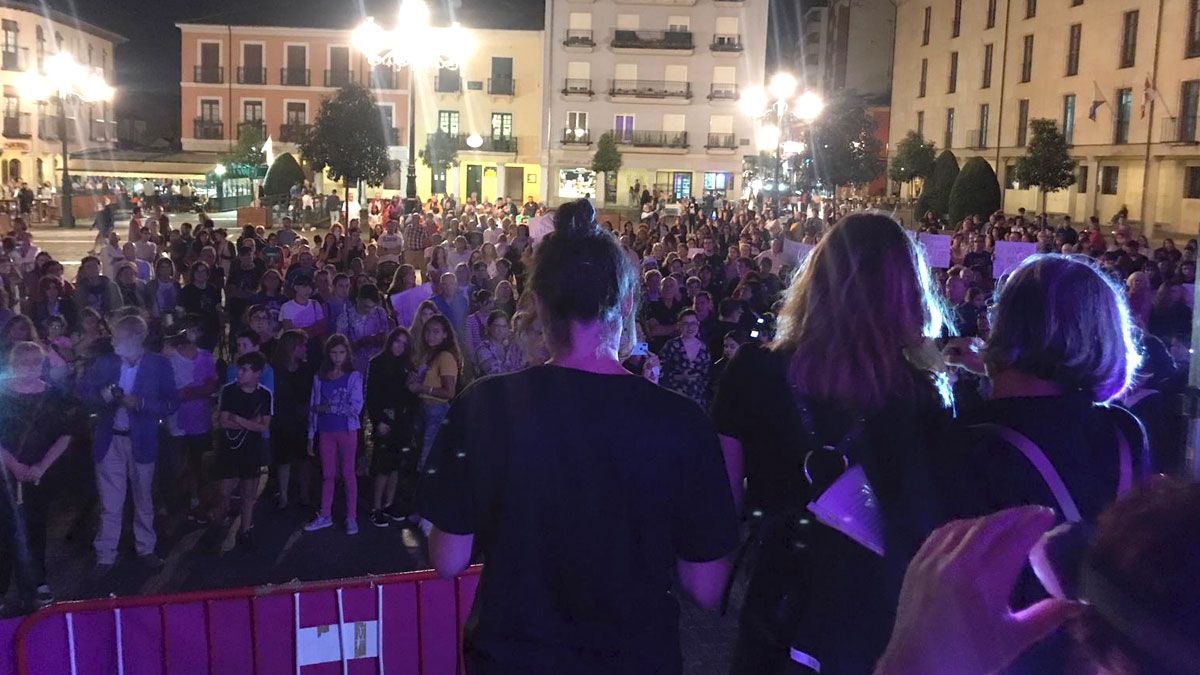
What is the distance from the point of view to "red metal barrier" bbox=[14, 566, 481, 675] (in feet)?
14.4

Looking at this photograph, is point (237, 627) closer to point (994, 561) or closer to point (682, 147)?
point (994, 561)

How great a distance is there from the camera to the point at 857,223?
2.61 metres

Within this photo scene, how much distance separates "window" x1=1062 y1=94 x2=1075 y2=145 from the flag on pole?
5.30 ft

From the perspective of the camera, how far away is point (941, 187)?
35.2 metres

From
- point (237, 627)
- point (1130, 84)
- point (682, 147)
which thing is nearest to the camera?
point (237, 627)

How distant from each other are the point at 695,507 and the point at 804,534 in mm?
296

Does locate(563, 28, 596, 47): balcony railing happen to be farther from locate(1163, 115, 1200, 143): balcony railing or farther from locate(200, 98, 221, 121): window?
locate(1163, 115, 1200, 143): balcony railing

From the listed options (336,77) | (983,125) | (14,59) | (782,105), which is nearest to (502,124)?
(336,77)

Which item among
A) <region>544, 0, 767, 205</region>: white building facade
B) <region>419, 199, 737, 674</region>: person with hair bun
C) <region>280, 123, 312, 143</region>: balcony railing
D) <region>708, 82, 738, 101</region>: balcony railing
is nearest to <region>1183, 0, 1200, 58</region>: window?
<region>544, 0, 767, 205</region>: white building facade

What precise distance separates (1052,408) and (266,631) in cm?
356

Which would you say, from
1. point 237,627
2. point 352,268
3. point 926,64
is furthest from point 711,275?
point 926,64

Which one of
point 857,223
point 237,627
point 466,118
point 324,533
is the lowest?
point 324,533

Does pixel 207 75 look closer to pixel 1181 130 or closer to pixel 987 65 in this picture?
pixel 987 65

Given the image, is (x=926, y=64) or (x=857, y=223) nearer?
(x=857, y=223)
